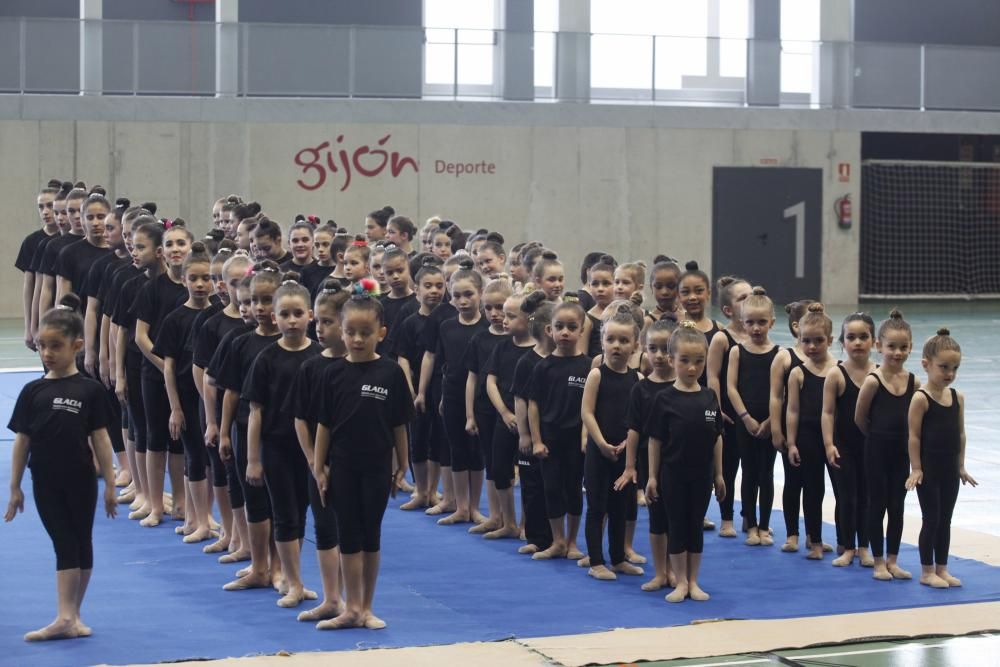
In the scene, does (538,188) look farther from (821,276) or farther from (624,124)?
(821,276)

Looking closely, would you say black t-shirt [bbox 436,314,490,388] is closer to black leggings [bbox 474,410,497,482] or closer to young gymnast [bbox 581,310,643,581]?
black leggings [bbox 474,410,497,482]

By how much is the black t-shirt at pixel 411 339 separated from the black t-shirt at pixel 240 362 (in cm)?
226

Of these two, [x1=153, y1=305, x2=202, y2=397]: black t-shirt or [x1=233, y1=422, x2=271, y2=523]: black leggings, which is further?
[x1=153, y1=305, x2=202, y2=397]: black t-shirt

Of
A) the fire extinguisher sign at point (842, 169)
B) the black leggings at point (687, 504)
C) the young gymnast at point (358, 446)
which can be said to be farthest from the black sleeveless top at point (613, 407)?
the fire extinguisher sign at point (842, 169)

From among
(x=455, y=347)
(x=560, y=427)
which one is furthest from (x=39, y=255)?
(x=560, y=427)

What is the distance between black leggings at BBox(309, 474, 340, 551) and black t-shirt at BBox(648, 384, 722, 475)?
1774mm

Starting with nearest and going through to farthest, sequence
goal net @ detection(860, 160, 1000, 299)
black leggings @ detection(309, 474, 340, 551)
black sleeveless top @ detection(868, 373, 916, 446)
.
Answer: black leggings @ detection(309, 474, 340, 551), black sleeveless top @ detection(868, 373, 916, 446), goal net @ detection(860, 160, 1000, 299)

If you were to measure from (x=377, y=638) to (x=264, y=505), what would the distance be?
1256 mm

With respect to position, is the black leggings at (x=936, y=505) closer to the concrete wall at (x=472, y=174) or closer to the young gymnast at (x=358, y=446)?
the young gymnast at (x=358, y=446)

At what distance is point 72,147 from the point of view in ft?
75.0

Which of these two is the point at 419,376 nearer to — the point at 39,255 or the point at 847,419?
the point at 847,419

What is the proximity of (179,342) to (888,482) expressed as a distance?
13.8ft

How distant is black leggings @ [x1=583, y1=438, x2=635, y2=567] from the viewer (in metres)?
7.96

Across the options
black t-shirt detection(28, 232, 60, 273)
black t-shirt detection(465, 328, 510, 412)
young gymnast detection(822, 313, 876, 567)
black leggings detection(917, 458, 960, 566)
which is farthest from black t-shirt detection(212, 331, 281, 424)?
black t-shirt detection(28, 232, 60, 273)
